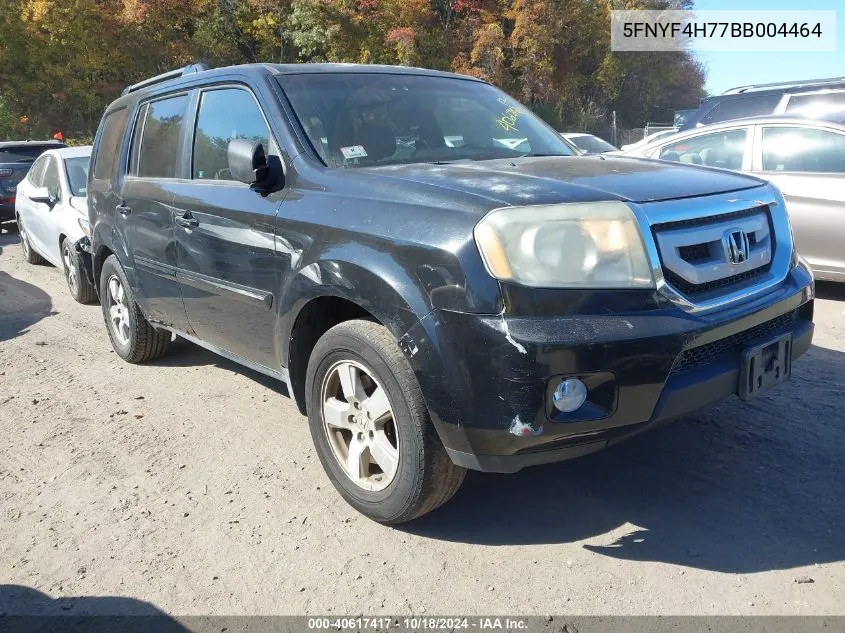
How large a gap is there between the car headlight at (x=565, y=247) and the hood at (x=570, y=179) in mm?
72

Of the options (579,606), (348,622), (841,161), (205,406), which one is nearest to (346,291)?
(348,622)

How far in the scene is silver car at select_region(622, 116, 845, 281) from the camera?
615 cm

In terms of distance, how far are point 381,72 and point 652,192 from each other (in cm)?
184

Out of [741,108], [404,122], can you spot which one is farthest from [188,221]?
[741,108]

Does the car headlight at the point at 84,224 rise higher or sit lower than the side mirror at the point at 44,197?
lower

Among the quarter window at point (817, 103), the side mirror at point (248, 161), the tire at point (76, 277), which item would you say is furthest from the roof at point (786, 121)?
the tire at point (76, 277)

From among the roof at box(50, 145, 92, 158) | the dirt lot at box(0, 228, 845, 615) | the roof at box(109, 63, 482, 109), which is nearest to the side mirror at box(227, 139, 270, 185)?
the roof at box(109, 63, 482, 109)

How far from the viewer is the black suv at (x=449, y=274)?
2.45 metres

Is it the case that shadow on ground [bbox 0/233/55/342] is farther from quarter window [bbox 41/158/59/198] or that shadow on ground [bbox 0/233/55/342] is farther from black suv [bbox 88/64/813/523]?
black suv [bbox 88/64/813/523]

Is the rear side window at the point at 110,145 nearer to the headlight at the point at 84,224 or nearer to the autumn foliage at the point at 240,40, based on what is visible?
the headlight at the point at 84,224

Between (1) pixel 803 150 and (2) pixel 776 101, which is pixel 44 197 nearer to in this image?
(1) pixel 803 150

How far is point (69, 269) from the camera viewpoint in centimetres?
781

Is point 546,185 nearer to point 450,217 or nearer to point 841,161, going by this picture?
point 450,217

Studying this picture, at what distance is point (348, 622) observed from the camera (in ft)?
8.23
